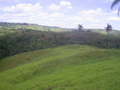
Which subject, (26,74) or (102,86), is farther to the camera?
(26,74)

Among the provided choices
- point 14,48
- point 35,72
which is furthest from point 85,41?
point 35,72

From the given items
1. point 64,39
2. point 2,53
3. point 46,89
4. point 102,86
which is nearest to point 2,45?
point 2,53

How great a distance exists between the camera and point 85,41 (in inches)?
3184

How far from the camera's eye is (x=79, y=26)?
3004 inches

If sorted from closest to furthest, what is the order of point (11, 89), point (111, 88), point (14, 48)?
point (111, 88) < point (11, 89) < point (14, 48)

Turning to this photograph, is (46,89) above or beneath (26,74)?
above

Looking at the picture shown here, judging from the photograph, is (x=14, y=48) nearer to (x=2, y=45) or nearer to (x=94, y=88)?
→ (x=2, y=45)

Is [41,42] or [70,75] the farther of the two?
[41,42]

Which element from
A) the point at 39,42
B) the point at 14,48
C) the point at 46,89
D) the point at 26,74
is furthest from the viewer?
the point at 39,42

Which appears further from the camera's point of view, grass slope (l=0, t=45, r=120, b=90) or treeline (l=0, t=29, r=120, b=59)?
treeline (l=0, t=29, r=120, b=59)

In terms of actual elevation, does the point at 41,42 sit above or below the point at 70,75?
below

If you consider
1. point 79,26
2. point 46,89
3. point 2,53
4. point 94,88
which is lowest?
point 2,53

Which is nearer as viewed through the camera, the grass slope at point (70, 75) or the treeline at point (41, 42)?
the grass slope at point (70, 75)

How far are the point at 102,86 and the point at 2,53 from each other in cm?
5941
